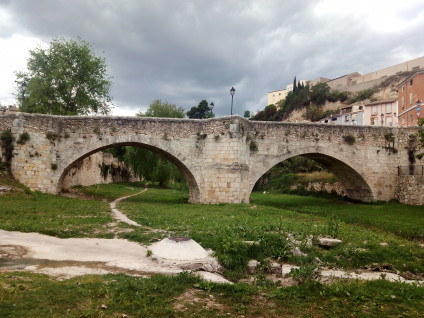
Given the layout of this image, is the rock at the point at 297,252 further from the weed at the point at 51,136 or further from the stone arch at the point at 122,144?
the weed at the point at 51,136

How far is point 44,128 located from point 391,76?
66440 millimetres

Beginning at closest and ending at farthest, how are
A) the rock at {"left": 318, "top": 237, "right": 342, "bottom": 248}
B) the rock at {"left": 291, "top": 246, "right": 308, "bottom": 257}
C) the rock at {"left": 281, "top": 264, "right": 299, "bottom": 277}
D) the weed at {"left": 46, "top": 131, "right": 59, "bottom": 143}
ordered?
the rock at {"left": 281, "top": 264, "right": 299, "bottom": 277}
the rock at {"left": 291, "top": 246, "right": 308, "bottom": 257}
the rock at {"left": 318, "top": 237, "right": 342, "bottom": 248}
the weed at {"left": 46, "top": 131, "right": 59, "bottom": 143}

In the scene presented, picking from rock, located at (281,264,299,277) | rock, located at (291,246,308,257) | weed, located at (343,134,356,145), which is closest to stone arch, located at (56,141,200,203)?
weed, located at (343,134,356,145)

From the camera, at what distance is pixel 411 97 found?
40.2m

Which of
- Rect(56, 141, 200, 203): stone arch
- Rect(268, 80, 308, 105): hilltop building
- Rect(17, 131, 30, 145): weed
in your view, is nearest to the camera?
Rect(17, 131, 30, 145): weed

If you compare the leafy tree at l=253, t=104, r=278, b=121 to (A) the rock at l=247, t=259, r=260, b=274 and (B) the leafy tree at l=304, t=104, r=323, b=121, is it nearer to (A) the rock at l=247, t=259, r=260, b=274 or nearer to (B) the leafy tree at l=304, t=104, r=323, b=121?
(B) the leafy tree at l=304, t=104, r=323, b=121

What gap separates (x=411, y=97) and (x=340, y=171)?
2472cm

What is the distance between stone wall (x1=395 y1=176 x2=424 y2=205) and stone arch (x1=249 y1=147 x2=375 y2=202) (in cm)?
188

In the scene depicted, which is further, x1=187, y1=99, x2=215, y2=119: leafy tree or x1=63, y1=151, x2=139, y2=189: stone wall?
x1=187, y1=99, x2=215, y2=119: leafy tree

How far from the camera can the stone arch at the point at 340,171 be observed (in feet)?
66.7

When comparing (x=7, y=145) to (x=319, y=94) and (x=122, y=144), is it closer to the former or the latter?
(x=122, y=144)

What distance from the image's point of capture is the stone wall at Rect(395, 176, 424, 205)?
20.6 meters

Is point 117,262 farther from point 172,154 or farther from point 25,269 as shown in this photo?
point 172,154

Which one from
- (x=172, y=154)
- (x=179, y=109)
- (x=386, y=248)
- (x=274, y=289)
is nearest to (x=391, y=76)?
(x=179, y=109)
